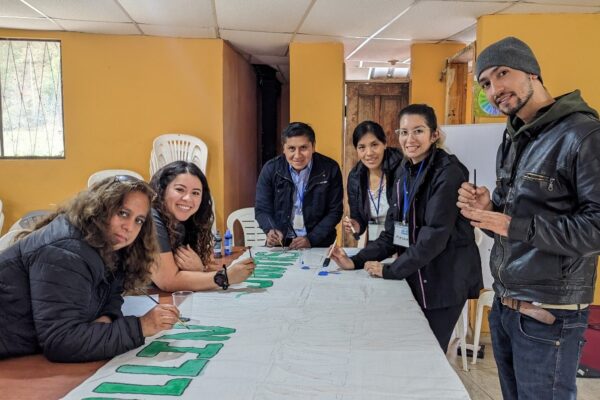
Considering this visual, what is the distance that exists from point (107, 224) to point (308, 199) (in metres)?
1.68

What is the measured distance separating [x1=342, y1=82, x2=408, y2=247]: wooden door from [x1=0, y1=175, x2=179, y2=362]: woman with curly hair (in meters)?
4.38

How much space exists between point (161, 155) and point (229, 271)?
9.29 ft

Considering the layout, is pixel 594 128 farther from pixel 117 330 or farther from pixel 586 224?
pixel 117 330

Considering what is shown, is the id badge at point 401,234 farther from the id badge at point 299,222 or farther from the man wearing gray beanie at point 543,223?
the id badge at point 299,222

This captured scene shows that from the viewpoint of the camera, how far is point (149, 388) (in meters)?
1.00

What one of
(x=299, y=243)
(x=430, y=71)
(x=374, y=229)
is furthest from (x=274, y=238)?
(x=430, y=71)

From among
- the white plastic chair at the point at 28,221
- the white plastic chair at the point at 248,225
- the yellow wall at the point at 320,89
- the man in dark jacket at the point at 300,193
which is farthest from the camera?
the yellow wall at the point at 320,89

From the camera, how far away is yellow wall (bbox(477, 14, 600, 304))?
3434 millimetres

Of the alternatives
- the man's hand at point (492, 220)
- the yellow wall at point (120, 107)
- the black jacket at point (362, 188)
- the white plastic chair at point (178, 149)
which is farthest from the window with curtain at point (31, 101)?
the man's hand at point (492, 220)

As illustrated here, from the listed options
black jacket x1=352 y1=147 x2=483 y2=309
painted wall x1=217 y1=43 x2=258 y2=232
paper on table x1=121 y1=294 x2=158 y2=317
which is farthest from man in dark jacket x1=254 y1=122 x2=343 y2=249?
painted wall x1=217 y1=43 x2=258 y2=232

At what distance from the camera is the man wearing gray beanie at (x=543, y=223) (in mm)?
1182

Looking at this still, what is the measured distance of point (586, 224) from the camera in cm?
116

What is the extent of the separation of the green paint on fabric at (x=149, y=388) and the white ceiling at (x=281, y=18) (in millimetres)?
2881

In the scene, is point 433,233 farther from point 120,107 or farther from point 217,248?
point 120,107
